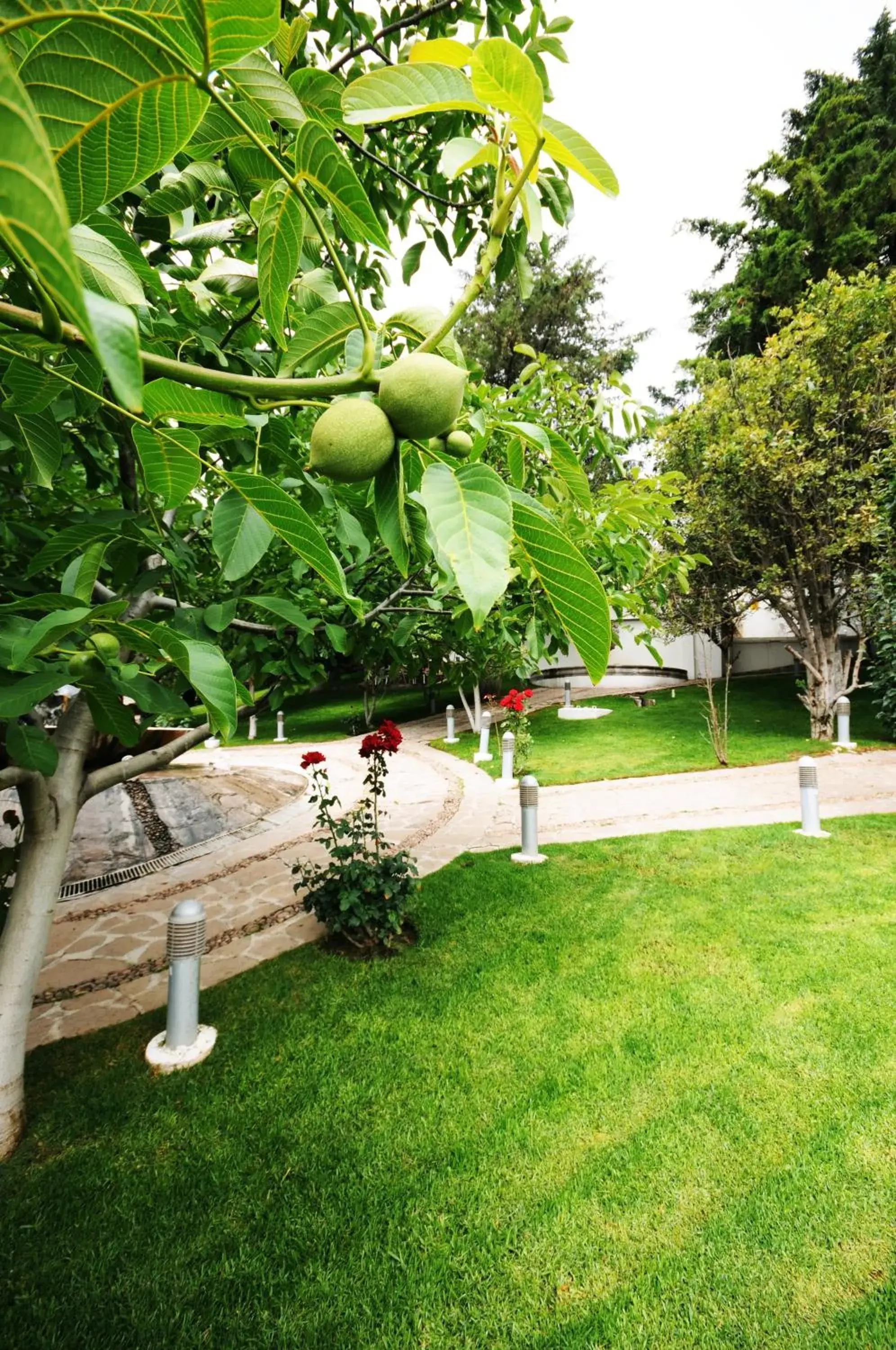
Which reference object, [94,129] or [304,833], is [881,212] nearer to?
[304,833]

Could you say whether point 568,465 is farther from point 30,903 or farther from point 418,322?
point 30,903

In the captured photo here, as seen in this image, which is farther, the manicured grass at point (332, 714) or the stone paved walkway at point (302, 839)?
the manicured grass at point (332, 714)

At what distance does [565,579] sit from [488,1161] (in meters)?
3.18

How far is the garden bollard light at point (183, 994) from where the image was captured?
3566 mm

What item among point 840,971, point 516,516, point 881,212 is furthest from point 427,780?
point 881,212

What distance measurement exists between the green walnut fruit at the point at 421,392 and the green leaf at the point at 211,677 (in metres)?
0.40

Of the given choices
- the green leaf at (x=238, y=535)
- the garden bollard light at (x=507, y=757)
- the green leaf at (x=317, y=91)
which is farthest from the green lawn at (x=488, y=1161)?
the garden bollard light at (x=507, y=757)

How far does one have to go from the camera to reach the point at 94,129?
23.5 inches

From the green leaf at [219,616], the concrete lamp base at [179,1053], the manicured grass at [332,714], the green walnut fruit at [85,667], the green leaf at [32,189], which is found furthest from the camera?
the manicured grass at [332,714]

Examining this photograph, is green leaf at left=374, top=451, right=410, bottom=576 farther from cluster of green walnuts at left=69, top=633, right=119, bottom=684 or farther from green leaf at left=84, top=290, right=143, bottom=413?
cluster of green walnuts at left=69, top=633, right=119, bottom=684

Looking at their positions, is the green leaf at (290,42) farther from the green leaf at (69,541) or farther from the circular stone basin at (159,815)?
the circular stone basin at (159,815)

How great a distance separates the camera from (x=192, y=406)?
0.76 metres


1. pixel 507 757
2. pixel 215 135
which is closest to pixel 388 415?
pixel 215 135

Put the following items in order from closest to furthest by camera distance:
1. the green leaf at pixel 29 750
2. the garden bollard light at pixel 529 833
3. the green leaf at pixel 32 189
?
the green leaf at pixel 32 189, the green leaf at pixel 29 750, the garden bollard light at pixel 529 833
